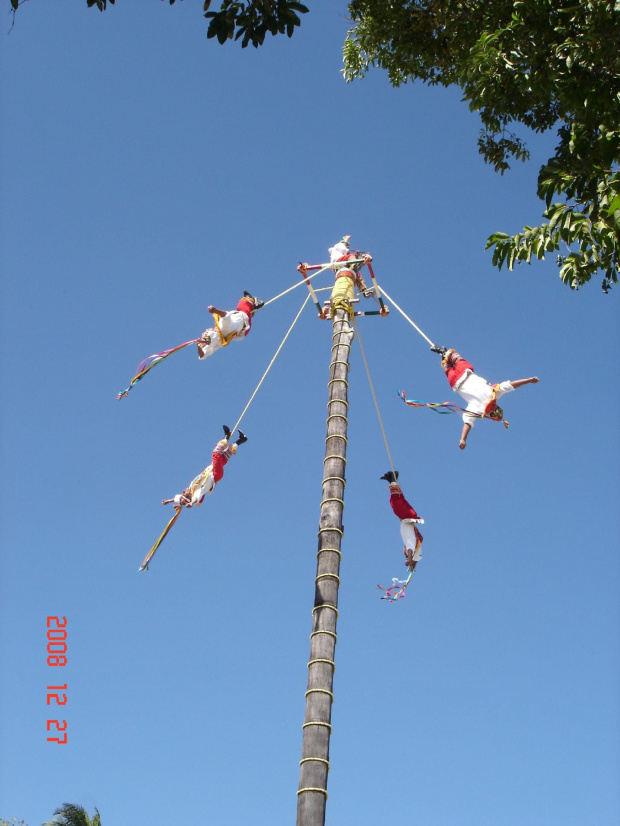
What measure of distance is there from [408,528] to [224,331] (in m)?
2.97

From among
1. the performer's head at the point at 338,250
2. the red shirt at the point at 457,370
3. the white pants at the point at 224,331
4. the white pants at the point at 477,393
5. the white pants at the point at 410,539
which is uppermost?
the performer's head at the point at 338,250

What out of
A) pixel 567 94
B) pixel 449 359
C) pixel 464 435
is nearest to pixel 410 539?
pixel 464 435

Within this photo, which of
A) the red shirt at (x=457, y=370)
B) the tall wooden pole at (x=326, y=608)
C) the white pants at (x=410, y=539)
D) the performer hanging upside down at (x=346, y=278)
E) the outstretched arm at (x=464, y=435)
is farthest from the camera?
the performer hanging upside down at (x=346, y=278)

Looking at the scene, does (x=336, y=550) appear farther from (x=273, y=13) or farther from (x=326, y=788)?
(x=273, y=13)

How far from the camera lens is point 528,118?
966 cm

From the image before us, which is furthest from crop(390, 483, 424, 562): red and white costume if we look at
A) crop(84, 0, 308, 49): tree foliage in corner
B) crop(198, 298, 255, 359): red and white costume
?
crop(84, 0, 308, 49): tree foliage in corner

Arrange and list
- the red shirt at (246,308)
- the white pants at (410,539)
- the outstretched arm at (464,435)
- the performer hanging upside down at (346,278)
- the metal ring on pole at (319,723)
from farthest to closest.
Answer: the red shirt at (246,308)
the performer hanging upside down at (346,278)
the white pants at (410,539)
the outstretched arm at (464,435)
the metal ring on pole at (319,723)

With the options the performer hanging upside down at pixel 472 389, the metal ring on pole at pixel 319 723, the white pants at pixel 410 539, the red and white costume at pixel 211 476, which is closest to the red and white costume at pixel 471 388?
the performer hanging upside down at pixel 472 389

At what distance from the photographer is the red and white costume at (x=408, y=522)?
831 cm

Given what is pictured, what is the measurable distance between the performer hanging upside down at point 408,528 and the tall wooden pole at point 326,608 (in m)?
1.37

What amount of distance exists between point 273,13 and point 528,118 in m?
4.79

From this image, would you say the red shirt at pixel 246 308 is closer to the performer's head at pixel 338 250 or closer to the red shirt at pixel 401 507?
the performer's head at pixel 338 250

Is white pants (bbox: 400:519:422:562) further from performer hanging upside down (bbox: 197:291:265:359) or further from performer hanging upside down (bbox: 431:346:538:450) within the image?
performer hanging upside down (bbox: 197:291:265:359)

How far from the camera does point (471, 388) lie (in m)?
8.02
